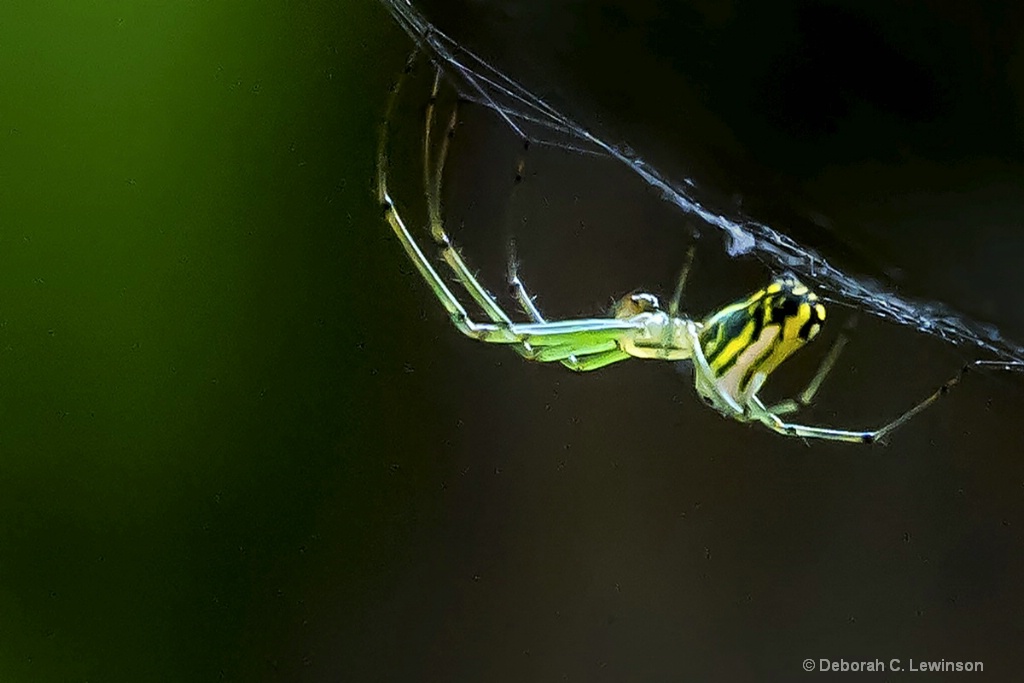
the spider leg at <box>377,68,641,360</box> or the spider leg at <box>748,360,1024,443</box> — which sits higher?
the spider leg at <box>377,68,641,360</box>

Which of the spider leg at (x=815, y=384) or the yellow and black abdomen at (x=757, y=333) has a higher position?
the yellow and black abdomen at (x=757, y=333)

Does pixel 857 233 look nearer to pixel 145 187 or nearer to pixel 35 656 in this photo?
pixel 145 187

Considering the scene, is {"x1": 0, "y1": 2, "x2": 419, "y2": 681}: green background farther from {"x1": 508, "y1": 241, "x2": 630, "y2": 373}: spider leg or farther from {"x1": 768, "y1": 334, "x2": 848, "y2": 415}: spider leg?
{"x1": 768, "y1": 334, "x2": 848, "y2": 415}: spider leg

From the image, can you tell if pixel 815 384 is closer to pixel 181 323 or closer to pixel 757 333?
pixel 757 333

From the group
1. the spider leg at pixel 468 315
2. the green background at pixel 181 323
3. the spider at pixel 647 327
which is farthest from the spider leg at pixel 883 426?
the green background at pixel 181 323

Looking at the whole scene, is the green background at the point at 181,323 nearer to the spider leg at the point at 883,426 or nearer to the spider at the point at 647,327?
the spider at the point at 647,327

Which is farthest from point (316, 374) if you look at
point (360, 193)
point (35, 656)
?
point (35, 656)

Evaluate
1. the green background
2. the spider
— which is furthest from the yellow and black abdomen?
the green background
